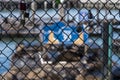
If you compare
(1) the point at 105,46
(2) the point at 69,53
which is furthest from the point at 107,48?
(2) the point at 69,53

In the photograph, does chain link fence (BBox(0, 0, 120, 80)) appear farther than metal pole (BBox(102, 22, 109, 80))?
Yes

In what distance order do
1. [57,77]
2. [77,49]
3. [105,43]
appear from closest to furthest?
[105,43]
[57,77]
[77,49]

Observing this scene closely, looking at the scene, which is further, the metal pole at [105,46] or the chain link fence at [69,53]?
the chain link fence at [69,53]

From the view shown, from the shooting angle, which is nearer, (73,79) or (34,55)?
(73,79)

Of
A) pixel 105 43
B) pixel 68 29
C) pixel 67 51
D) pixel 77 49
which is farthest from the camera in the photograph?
pixel 77 49

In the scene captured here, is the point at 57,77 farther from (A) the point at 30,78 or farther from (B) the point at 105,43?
(B) the point at 105,43

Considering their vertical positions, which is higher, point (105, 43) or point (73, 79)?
point (105, 43)

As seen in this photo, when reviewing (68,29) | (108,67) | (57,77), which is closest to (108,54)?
(108,67)

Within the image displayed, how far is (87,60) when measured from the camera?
644 centimetres

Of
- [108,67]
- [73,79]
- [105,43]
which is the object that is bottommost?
[73,79]

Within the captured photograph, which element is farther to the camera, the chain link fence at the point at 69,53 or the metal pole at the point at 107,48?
the chain link fence at the point at 69,53

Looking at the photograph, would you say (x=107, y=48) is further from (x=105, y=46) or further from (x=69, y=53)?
(x=69, y=53)

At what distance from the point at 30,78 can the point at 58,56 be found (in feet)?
6.46

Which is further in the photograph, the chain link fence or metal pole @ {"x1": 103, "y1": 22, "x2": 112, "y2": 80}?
the chain link fence
